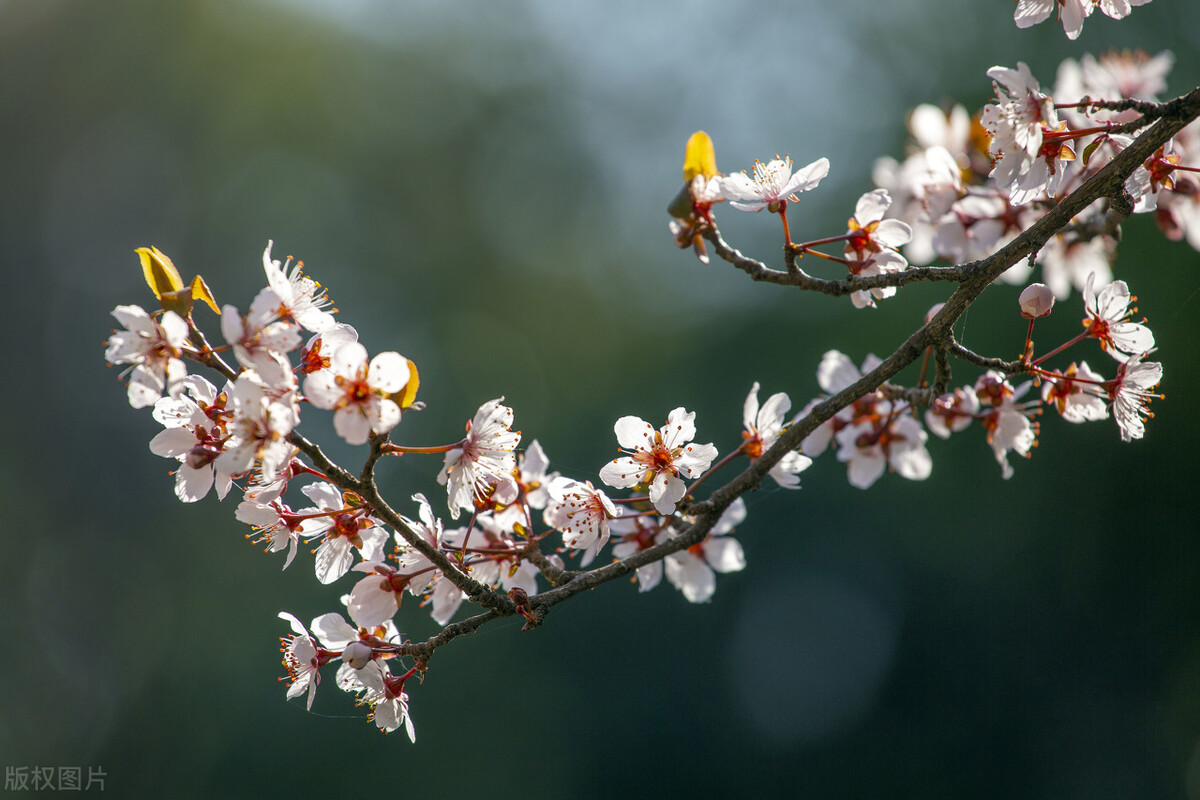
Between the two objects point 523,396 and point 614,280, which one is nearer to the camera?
point 523,396

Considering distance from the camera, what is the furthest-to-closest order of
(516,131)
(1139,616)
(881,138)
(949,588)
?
(516,131) < (881,138) < (949,588) < (1139,616)

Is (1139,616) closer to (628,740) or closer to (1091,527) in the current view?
(1091,527)

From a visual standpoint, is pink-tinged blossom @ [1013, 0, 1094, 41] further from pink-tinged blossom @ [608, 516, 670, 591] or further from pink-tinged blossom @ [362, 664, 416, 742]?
pink-tinged blossom @ [362, 664, 416, 742]

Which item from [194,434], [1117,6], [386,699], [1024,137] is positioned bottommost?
[386,699]

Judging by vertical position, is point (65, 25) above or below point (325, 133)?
above

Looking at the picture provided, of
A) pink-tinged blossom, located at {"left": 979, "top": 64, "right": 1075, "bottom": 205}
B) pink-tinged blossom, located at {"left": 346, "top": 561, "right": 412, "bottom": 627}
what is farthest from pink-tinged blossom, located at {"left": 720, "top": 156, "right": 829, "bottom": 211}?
pink-tinged blossom, located at {"left": 346, "top": 561, "right": 412, "bottom": 627}

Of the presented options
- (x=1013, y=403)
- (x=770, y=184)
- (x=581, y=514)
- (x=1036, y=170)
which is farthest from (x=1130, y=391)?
(x=581, y=514)

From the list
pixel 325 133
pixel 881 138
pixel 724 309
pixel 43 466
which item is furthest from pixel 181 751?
pixel 881 138

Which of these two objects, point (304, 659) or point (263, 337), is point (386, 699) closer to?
point (304, 659)
